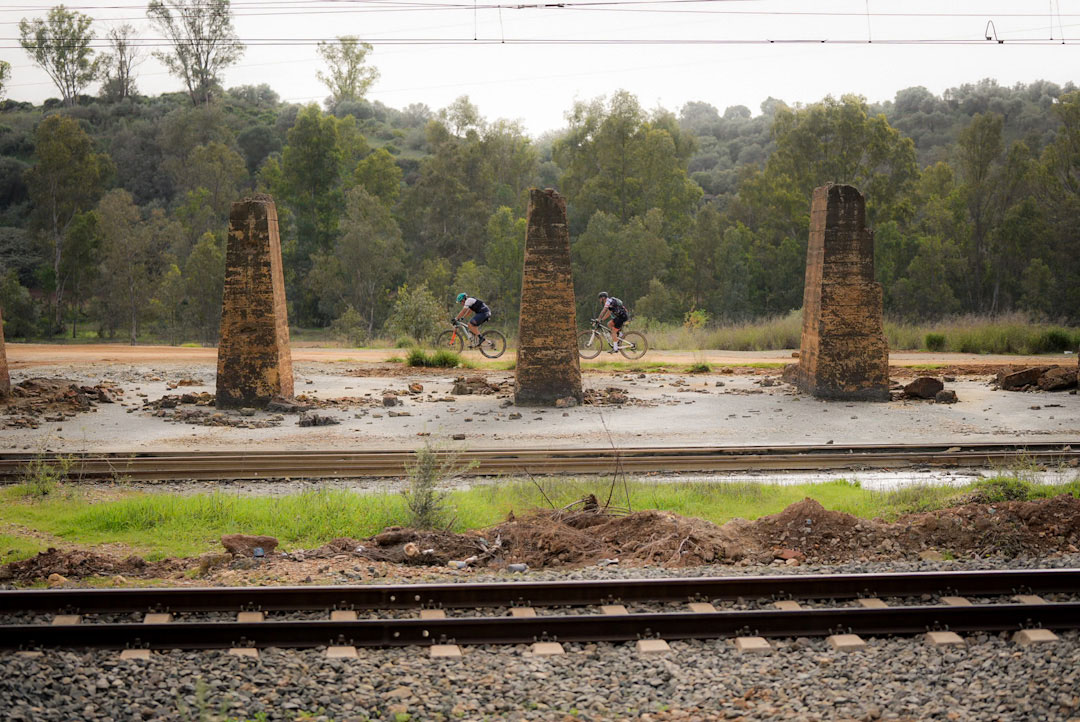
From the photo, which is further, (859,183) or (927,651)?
(859,183)

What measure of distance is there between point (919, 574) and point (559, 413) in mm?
10932

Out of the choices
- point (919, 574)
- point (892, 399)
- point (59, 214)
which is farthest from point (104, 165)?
point (919, 574)

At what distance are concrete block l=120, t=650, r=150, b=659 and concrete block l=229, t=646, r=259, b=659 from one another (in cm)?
50

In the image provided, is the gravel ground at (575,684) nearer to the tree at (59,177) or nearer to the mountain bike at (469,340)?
the mountain bike at (469,340)

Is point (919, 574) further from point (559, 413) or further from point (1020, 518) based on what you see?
point (559, 413)

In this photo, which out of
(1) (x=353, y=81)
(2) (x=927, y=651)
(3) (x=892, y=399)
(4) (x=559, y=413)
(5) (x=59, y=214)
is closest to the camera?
(2) (x=927, y=651)

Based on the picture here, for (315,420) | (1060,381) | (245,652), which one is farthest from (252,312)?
(1060,381)

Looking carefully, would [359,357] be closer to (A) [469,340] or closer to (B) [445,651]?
(A) [469,340]

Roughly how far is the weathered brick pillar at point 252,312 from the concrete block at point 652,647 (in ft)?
40.1

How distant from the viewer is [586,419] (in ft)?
57.2

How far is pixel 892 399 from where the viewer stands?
19.5 meters

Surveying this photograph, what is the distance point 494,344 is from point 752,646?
22283 millimetres

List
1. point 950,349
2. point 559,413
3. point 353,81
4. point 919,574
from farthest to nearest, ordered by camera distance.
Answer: point 353,81 → point 950,349 → point 559,413 → point 919,574

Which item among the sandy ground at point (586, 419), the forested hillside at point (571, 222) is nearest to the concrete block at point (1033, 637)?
the sandy ground at point (586, 419)
